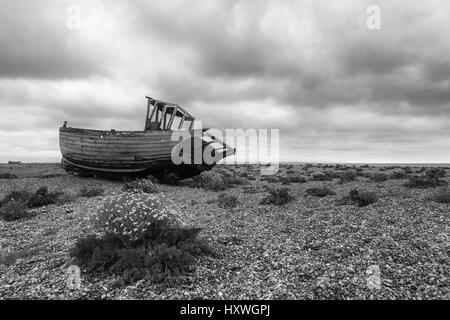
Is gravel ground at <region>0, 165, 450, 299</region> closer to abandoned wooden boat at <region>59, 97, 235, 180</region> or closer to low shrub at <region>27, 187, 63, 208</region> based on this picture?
low shrub at <region>27, 187, 63, 208</region>

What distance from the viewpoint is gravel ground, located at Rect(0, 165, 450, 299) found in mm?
5953

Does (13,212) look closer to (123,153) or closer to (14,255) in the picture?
(14,255)

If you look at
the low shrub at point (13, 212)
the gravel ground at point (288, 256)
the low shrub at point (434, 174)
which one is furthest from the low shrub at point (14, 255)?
the low shrub at point (434, 174)

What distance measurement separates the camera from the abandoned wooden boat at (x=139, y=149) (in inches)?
926

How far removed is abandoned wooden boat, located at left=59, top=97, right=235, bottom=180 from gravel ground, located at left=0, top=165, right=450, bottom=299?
35.1 ft

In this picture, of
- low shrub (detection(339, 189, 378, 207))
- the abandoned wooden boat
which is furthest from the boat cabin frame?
low shrub (detection(339, 189, 378, 207))

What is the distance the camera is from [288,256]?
7707 mm

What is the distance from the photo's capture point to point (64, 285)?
6.53 m

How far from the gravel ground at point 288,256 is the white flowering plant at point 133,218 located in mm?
1279

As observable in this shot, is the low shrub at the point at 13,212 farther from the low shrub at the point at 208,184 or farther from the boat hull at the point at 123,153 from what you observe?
the low shrub at the point at 208,184

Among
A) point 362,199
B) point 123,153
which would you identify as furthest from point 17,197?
point 362,199
